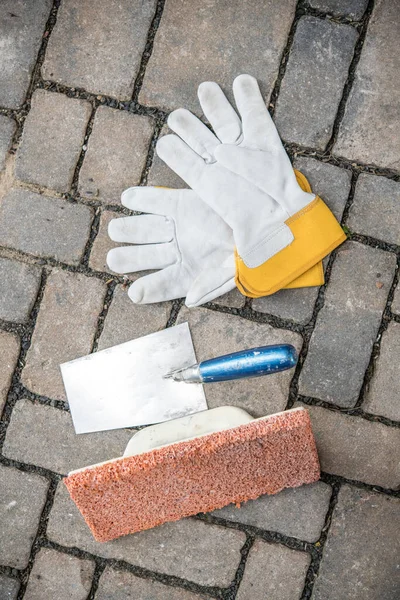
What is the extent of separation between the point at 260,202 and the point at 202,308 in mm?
400

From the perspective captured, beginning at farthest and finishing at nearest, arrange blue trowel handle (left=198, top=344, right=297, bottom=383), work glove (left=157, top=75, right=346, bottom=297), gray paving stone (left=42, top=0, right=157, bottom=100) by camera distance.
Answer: gray paving stone (left=42, top=0, right=157, bottom=100), work glove (left=157, top=75, right=346, bottom=297), blue trowel handle (left=198, top=344, right=297, bottom=383)

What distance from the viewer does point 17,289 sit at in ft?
7.14

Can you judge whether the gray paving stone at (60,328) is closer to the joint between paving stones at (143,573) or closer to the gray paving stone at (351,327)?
the joint between paving stones at (143,573)

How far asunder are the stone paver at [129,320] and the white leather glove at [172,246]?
4 cm

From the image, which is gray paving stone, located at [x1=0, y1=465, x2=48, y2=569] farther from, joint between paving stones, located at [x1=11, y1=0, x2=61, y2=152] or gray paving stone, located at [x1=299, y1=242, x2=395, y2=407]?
joint between paving stones, located at [x1=11, y1=0, x2=61, y2=152]

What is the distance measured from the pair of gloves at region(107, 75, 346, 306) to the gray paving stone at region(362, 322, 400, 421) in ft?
0.98

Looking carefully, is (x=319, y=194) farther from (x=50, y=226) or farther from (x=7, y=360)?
(x=7, y=360)

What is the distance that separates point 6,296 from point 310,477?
1.17 metres

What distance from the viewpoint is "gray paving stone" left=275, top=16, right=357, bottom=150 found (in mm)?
2133

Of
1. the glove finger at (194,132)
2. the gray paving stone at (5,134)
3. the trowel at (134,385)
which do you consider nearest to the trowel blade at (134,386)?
the trowel at (134,385)

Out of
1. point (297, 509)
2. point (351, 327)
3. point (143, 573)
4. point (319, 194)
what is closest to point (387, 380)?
point (351, 327)

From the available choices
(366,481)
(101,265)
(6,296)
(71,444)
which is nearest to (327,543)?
(366,481)

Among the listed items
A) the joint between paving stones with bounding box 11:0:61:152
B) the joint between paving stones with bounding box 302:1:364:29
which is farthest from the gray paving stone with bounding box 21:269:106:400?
the joint between paving stones with bounding box 302:1:364:29

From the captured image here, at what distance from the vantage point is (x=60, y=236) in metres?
2.17
